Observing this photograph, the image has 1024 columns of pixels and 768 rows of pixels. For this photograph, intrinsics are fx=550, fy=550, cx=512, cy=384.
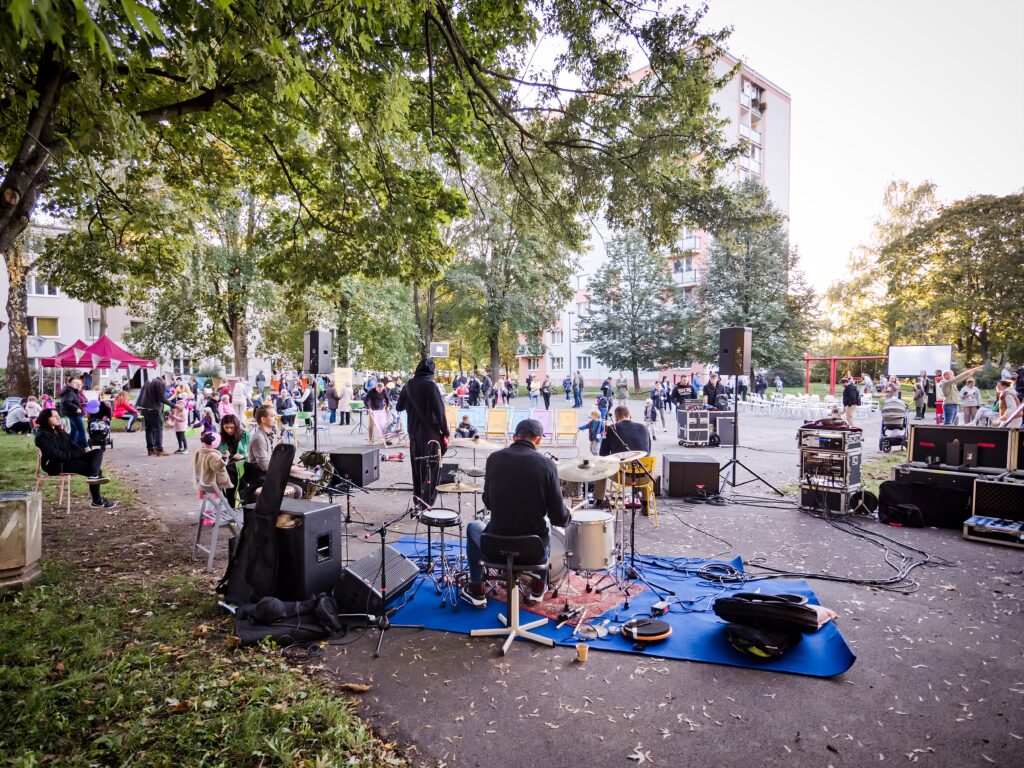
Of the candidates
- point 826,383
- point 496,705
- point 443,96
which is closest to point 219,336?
point 443,96

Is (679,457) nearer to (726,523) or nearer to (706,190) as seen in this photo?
(726,523)

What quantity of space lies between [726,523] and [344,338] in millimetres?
23565

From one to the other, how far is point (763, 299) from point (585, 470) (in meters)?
30.4

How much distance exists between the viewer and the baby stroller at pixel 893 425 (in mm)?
13570

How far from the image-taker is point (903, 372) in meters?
28.8

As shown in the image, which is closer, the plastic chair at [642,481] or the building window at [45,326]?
the plastic chair at [642,481]

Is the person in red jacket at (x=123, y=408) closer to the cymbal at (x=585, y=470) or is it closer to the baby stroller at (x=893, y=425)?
the cymbal at (x=585, y=470)

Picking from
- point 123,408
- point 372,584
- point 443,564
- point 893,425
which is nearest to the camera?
point 372,584

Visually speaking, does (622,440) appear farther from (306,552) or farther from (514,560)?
(306,552)

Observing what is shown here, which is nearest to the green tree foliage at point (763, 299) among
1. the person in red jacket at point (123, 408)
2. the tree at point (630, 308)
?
the tree at point (630, 308)

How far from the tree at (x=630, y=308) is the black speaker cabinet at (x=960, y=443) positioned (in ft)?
93.0

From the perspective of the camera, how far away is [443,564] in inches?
218

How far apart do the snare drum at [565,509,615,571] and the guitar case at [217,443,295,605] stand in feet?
8.43

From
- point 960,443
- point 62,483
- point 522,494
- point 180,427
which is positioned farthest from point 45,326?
point 960,443
